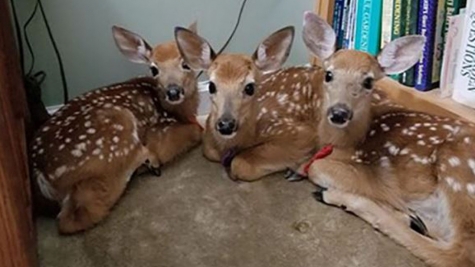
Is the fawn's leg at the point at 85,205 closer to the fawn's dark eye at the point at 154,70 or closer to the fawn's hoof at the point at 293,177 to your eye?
the fawn's dark eye at the point at 154,70

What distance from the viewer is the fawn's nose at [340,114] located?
6.73ft

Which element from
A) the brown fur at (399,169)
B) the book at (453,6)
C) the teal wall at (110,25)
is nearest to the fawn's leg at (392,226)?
the brown fur at (399,169)

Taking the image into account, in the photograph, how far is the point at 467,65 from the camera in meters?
2.32

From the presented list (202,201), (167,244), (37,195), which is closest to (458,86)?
(202,201)

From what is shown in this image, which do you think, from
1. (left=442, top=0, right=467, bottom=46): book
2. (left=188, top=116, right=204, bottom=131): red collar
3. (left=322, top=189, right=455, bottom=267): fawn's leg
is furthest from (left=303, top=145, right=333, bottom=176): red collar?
(left=442, top=0, right=467, bottom=46): book

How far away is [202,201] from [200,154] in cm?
31

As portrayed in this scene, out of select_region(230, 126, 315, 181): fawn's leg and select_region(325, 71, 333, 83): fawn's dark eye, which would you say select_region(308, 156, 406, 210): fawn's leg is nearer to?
select_region(230, 126, 315, 181): fawn's leg

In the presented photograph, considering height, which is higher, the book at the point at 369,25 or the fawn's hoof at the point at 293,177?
the book at the point at 369,25

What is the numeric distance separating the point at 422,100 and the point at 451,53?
0.66ft

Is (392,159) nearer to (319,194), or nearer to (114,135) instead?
(319,194)

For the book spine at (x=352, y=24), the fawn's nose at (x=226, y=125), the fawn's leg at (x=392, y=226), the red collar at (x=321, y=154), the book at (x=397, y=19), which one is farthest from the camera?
the book spine at (x=352, y=24)

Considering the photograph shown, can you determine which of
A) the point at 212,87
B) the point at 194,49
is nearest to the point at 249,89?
the point at 212,87

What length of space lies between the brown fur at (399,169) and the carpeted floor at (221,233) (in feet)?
0.22

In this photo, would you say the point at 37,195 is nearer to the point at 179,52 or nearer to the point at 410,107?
the point at 179,52
